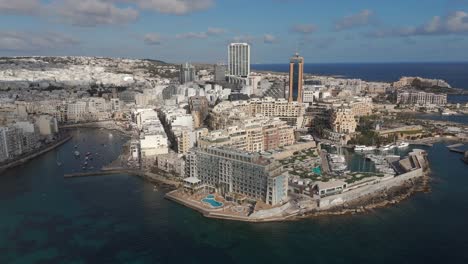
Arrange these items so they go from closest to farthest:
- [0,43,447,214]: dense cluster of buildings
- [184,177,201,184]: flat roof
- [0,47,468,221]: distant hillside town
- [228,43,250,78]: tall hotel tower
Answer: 1. [0,47,468,221]: distant hillside town
2. [0,43,447,214]: dense cluster of buildings
3. [184,177,201,184]: flat roof
4. [228,43,250,78]: tall hotel tower

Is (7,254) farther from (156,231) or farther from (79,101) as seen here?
(79,101)

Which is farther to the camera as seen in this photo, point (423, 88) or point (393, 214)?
point (423, 88)

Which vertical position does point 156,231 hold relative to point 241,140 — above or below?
below

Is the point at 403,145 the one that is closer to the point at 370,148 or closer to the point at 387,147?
the point at 387,147

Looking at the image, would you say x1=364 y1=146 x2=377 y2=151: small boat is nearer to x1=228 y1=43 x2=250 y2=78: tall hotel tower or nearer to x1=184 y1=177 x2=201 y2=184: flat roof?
x1=184 y1=177 x2=201 y2=184: flat roof

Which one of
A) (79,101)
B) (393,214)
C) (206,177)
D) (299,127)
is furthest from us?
(79,101)

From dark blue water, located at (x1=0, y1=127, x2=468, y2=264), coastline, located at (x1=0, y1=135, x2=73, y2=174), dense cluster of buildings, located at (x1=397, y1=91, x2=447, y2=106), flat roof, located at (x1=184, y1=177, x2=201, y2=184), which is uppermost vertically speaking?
dense cluster of buildings, located at (x1=397, y1=91, x2=447, y2=106)

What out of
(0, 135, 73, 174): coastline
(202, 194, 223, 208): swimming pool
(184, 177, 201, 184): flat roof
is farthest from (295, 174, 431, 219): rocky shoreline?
(0, 135, 73, 174): coastline

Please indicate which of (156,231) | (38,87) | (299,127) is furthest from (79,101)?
(156,231)
